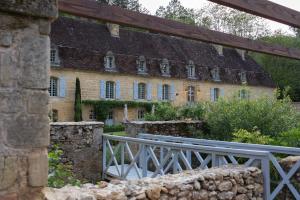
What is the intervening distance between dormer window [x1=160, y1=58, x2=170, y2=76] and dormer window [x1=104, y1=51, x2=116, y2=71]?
3834 millimetres

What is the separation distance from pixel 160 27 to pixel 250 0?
1.17 metres

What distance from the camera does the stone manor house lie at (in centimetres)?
2233

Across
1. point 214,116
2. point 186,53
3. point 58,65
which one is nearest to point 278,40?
point 186,53

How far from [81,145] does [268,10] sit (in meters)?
5.28

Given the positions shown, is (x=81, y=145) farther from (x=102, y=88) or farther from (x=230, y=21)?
(x=230, y=21)

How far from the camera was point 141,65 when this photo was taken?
25469 mm

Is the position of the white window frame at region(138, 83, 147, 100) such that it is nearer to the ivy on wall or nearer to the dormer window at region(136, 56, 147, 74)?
the dormer window at region(136, 56, 147, 74)

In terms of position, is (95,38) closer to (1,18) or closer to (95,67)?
(95,67)

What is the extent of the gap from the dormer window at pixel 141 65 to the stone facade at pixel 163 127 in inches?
562

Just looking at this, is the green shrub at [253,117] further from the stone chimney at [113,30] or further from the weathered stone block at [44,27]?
the stone chimney at [113,30]

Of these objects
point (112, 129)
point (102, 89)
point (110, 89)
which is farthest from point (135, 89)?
point (112, 129)

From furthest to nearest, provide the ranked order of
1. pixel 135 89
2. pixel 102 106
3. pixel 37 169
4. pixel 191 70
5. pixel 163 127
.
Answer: pixel 191 70 → pixel 135 89 → pixel 102 106 → pixel 163 127 → pixel 37 169

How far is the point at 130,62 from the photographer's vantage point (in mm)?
24938

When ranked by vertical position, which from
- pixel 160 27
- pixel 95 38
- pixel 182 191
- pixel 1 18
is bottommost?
pixel 182 191
